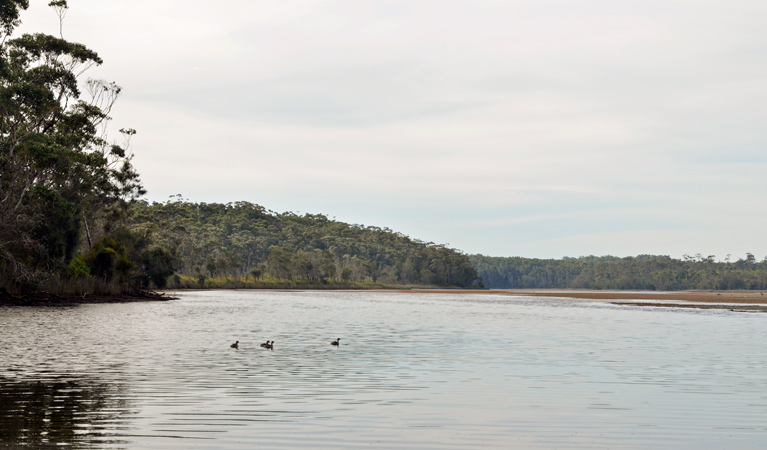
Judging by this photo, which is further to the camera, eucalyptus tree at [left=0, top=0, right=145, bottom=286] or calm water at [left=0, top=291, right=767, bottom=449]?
eucalyptus tree at [left=0, top=0, right=145, bottom=286]

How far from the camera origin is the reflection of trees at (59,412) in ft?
34.9

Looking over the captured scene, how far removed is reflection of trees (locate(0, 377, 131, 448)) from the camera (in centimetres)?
1062

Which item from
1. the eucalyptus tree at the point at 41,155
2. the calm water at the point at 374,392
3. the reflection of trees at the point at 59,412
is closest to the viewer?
the reflection of trees at the point at 59,412

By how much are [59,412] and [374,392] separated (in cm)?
663

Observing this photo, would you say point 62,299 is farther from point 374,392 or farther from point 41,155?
point 374,392

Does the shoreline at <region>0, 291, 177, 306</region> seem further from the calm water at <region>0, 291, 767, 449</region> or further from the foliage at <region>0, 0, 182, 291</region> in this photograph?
the calm water at <region>0, 291, 767, 449</region>

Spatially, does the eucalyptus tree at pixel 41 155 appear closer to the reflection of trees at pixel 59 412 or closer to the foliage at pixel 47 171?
the foliage at pixel 47 171

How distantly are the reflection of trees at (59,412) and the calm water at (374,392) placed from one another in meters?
0.03

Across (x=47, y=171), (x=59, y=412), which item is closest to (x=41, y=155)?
(x=47, y=171)

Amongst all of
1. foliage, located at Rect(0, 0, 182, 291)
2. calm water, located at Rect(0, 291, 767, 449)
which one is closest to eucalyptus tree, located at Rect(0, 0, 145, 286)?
foliage, located at Rect(0, 0, 182, 291)

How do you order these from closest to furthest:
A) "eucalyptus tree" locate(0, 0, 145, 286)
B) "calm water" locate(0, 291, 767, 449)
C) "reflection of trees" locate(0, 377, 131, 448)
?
"reflection of trees" locate(0, 377, 131, 448) → "calm water" locate(0, 291, 767, 449) → "eucalyptus tree" locate(0, 0, 145, 286)

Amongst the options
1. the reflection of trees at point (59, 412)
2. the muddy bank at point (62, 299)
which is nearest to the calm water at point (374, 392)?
the reflection of trees at point (59, 412)

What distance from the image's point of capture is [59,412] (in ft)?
42.1

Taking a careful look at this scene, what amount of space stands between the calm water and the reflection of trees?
0.03 m
